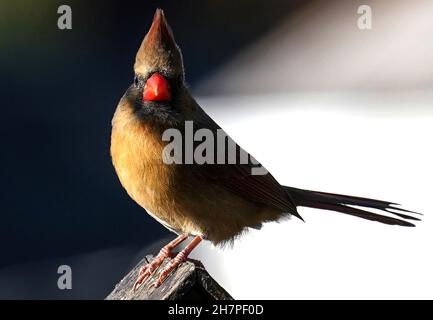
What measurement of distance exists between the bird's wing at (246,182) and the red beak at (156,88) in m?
0.18

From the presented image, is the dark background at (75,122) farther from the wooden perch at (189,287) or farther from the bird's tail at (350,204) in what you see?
the wooden perch at (189,287)

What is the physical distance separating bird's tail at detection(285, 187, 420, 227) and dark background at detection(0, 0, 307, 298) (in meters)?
0.98

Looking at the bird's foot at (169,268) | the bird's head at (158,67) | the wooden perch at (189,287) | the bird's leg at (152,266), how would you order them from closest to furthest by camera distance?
the wooden perch at (189,287) → the bird's foot at (169,268) → the bird's leg at (152,266) → the bird's head at (158,67)

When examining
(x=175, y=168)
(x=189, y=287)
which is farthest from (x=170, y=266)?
(x=175, y=168)

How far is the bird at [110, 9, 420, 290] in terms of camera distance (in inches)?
92.8

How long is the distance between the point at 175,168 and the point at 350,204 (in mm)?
813

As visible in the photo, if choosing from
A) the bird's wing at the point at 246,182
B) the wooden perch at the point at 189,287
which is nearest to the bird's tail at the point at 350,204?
the bird's wing at the point at 246,182

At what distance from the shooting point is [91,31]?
3.94 meters

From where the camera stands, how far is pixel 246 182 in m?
2.55

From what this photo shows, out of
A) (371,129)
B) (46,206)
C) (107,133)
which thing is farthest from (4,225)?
(371,129)

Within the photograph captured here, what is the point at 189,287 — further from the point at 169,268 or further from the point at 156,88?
the point at 156,88

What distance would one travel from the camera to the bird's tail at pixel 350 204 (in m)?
2.83

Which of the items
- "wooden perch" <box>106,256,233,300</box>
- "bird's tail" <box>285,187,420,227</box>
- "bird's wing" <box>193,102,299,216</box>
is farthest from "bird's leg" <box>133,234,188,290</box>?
"bird's tail" <box>285,187,420,227</box>

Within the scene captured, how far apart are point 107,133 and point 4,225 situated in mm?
651
